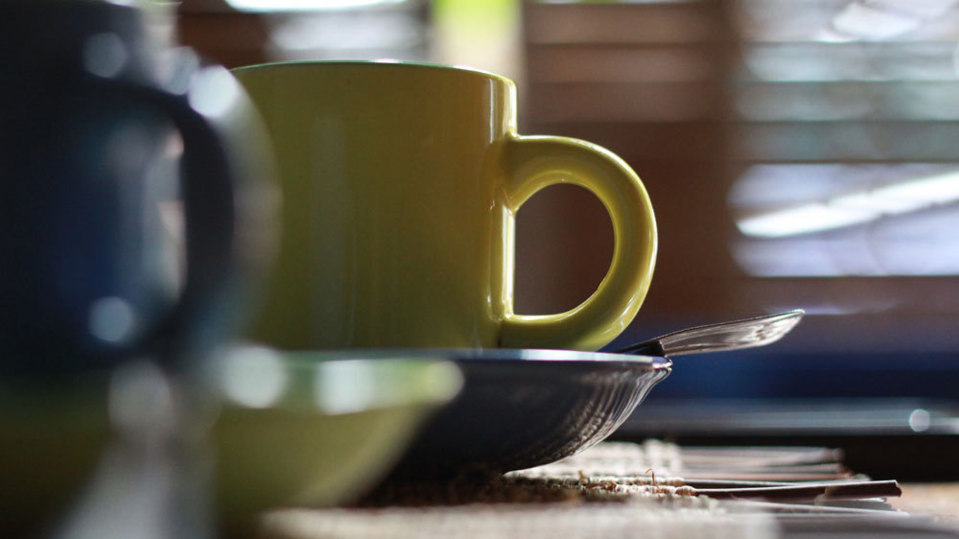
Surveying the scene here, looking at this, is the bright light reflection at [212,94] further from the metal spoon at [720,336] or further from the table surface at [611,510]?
the metal spoon at [720,336]

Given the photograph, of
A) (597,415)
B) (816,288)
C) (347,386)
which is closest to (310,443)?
(347,386)

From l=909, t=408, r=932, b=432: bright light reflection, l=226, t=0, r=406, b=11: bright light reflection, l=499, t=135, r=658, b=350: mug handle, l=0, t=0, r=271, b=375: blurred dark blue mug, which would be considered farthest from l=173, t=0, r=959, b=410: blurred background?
l=0, t=0, r=271, b=375: blurred dark blue mug

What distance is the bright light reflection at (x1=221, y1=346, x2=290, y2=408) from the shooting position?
0.58 ft

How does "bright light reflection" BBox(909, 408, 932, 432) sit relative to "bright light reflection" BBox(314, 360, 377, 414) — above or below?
below

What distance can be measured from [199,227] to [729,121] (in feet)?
8.33

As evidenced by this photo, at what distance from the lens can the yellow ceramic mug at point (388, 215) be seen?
0.36m

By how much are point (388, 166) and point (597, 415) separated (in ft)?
0.40

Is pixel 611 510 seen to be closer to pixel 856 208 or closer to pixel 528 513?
pixel 528 513

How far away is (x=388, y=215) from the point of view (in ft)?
1.18

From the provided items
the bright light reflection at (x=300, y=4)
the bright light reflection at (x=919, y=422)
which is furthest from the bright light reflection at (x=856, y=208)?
the bright light reflection at (x=919, y=422)

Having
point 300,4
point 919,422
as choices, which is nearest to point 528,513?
point 919,422

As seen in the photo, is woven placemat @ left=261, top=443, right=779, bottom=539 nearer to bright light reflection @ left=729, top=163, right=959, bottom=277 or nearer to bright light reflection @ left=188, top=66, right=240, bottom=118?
bright light reflection @ left=188, top=66, right=240, bottom=118

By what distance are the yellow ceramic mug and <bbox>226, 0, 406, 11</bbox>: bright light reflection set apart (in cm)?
226

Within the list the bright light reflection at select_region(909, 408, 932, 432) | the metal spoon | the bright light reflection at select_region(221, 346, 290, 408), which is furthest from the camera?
the bright light reflection at select_region(909, 408, 932, 432)
